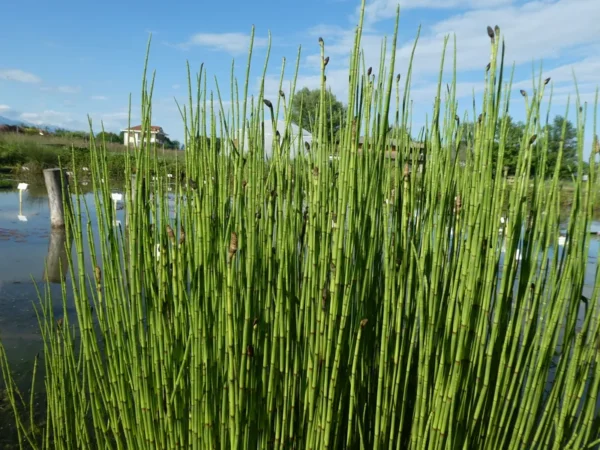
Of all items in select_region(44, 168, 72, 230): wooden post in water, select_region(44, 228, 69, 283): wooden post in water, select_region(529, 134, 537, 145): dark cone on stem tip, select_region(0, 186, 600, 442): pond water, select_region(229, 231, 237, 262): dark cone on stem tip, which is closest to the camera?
select_region(229, 231, 237, 262): dark cone on stem tip

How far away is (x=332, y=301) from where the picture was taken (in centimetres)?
88

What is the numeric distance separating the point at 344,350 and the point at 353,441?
233mm

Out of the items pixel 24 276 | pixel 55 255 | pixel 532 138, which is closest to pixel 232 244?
pixel 532 138

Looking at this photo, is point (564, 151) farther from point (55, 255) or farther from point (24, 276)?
point (55, 255)

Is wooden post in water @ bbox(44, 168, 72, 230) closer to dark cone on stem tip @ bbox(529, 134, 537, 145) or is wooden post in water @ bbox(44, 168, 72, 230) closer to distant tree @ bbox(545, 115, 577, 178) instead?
distant tree @ bbox(545, 115, 577, 178)

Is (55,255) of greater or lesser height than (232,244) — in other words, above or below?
below

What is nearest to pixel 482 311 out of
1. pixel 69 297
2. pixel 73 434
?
pixel 73 434

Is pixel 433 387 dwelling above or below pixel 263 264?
below

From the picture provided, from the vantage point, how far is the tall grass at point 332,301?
2.91ft

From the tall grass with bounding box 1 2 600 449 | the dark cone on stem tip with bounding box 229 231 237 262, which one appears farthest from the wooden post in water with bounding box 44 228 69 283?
the dark cone on stem tip with bounding box 229 231 237 262

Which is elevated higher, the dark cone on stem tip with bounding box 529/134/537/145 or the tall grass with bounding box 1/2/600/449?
the dark cone on stem tip with bounding box 529/134/537/145

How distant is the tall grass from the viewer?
2.91 feet

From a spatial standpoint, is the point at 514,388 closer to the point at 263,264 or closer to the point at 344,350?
the point at 344,350

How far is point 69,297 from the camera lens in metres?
3.69
